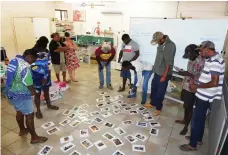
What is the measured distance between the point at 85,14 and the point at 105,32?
120cm

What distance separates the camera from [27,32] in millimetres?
5262

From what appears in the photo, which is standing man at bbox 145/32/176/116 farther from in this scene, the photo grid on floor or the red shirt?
the red shirt

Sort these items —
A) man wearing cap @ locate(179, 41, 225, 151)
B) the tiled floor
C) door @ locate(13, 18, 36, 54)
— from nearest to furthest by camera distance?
man wearing cap @ locate(179, 41, 225, 151) < the tiled floor < door @ locate(13, 18, 36, 54)

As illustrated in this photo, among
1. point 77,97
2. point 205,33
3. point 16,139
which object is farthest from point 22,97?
point 205,33

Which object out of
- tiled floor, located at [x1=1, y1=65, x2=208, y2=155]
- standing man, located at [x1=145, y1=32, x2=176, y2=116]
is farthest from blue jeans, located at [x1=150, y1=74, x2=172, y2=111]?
tiled floor, located at [x1=1, y1=65, x2=208, y2=155]

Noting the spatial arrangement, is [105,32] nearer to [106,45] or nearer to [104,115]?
[106,45]

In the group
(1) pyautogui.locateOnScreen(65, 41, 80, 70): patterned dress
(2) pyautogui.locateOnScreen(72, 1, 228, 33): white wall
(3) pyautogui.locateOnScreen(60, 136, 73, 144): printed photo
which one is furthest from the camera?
(2) pyautogui.locateOnScreen(72, 1, 228, 33): white wall

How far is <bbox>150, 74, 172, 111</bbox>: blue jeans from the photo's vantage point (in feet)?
9.73

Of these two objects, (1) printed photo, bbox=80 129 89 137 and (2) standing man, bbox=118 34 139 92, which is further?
(2) standing man, bbox=118 34 139 92

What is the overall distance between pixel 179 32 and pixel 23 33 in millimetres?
4441

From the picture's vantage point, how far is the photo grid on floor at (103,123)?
7.91 ft

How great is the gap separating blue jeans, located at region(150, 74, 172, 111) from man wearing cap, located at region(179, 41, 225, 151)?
0.72 m

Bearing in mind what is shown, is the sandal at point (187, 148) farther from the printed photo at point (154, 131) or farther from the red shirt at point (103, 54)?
the red shirt at point (103, 54)

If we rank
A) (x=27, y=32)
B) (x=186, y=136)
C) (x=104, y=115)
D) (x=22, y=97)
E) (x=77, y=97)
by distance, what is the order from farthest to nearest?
1. (x=27, y=32)
2. (x=77, y=97)
3. (x=104, y=115)
4. (x=186, y=136)
5. (x=22, y=97)
